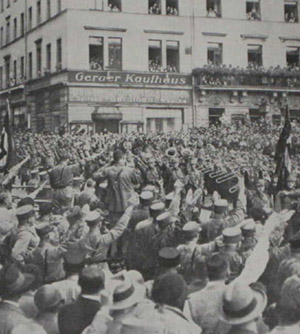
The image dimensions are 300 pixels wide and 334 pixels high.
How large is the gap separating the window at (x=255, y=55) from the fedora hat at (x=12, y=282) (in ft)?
44.4

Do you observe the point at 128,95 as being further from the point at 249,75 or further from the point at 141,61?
the point at 249,75

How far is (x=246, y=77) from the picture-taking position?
15.6 meters

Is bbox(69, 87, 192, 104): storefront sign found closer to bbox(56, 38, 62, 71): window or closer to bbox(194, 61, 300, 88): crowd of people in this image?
bbox(194, 61, 300, 88): crowd of people

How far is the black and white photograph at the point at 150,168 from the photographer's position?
3.64 metres

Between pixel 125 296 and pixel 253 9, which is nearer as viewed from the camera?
pixel 125 296

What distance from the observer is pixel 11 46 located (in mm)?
27625

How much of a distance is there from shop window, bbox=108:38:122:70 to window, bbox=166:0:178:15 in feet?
7.95

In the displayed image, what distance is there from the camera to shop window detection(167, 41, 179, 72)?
20781mm

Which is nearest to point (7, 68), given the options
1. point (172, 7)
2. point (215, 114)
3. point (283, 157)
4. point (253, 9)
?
point (172, 7)

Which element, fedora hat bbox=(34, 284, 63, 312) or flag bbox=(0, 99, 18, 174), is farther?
flag bbox=(0, 99, 18, 174)

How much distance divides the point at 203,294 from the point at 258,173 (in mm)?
6073

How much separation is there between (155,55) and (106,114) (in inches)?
142

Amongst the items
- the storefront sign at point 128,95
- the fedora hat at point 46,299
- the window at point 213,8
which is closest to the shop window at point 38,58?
the storefront sign at point 128,95

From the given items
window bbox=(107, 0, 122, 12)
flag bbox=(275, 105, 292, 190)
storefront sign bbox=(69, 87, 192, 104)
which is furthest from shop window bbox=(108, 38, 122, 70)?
flag bbox=(275, 105, 292, 190)
